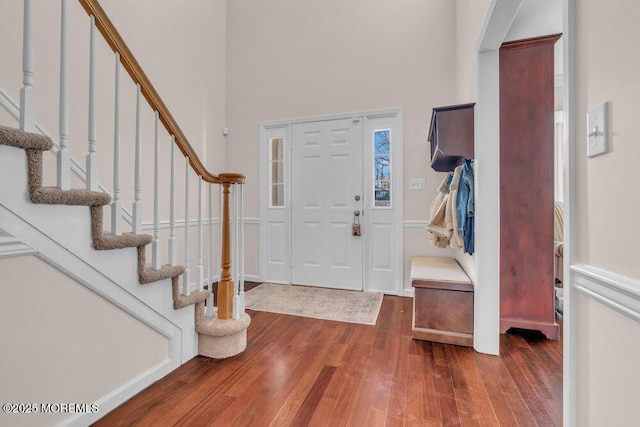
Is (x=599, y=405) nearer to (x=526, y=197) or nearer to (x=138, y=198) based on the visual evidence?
(x=526, y=197)

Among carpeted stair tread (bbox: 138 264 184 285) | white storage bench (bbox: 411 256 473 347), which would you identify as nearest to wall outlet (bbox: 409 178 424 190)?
white storage bench (bbox: 411 256 473 347)

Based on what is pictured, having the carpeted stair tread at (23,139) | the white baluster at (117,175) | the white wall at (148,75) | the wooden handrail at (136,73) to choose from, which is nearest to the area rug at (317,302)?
the white wall at (148,75)

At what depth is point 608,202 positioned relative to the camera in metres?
0.68

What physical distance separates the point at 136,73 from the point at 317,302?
2.34 metres

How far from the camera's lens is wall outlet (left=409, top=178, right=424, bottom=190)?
305 cm

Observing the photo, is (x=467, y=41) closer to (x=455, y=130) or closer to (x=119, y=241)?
(x=455, y=130)

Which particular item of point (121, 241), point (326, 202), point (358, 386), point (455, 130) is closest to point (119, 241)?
point (121, 241)

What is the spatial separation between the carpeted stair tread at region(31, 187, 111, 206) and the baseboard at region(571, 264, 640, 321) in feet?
5.61

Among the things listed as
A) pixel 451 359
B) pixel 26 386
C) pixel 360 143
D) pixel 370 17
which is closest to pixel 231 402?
pixel 26 386

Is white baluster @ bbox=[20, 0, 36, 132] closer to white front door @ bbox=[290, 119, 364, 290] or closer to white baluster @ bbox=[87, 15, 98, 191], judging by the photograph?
white baluster @ bbox=[87, 15, 98, 191]

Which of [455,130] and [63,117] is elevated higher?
[455,130]

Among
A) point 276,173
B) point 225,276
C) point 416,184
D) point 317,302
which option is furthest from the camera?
point 276,173

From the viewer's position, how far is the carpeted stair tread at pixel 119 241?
48.7 inches

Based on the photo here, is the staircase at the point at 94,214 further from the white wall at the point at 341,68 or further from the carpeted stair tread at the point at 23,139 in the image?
the white wall at the point at 341,68
